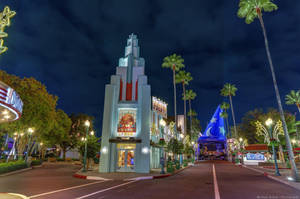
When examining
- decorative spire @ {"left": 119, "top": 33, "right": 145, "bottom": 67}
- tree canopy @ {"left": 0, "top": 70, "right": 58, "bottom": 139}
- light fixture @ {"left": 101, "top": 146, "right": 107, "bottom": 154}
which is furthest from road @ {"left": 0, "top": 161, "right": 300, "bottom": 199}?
decorative spire @ {"left": 119, "top": 33, "right": 145, "bottom": 67}

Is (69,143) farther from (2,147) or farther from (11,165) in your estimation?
(11,165)

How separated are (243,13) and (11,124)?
3284 centimetres

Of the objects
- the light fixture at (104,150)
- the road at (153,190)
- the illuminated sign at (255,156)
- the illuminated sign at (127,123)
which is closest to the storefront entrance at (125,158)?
the illuminated sign at (127,123)

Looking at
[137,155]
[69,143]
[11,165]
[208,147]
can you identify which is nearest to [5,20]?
[137,155]

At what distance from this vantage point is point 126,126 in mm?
25266

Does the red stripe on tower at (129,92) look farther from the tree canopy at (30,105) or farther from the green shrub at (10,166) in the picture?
the green shrub at (10,166)

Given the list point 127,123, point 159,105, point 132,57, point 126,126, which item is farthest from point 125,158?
point 159,105

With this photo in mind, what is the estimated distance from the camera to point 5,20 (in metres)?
10.9

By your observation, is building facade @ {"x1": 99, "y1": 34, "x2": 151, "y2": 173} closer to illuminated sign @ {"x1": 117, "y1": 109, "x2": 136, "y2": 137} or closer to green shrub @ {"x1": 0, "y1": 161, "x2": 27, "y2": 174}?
illuminated sign @ {"x1": 117, "y1": 109, "x2": 136, "y2": 137}

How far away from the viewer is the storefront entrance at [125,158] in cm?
2452

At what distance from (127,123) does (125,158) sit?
13.9 ft

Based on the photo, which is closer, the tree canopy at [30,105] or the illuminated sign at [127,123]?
the illuminated sign at [127,123]

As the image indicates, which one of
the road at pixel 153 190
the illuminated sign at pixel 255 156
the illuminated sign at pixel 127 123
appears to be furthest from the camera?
the illuminated sign at pixel 255 156

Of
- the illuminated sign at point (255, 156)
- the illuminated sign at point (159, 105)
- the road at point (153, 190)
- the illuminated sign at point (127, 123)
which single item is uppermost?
the illuminated sign at point (159, 105)
